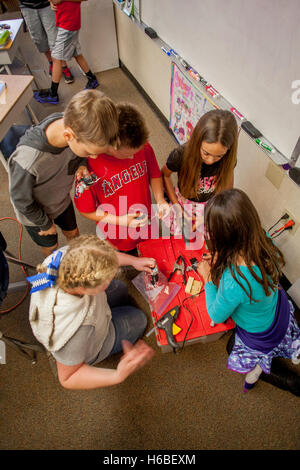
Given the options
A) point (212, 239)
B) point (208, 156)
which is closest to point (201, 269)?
point (212, 239)

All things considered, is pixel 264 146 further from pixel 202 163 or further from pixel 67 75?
pixel 67 75

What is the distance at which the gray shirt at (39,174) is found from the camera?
1182 mm

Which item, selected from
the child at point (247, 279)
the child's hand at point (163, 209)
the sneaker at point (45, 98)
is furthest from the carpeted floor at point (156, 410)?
the sneaker at point (45, 98)

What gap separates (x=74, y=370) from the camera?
1023 mm

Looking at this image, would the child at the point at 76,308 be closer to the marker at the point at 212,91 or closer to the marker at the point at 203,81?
the marker at the point at 212,91

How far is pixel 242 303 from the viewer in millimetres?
1125

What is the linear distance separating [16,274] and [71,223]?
1.90 feet

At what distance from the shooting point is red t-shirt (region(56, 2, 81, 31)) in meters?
2.50

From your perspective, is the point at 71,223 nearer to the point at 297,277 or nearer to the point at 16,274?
the point at 16,274

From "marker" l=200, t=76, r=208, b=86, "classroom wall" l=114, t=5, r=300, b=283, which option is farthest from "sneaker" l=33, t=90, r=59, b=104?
"marker" l=200, t=76, r=208, b=86

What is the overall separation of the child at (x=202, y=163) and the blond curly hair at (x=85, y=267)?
2.38 ft

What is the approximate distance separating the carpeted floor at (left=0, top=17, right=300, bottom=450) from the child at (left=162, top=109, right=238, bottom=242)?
834 millimetres

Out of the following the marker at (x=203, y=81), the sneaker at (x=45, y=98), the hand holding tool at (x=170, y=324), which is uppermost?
the marker at (x=203, y=81)

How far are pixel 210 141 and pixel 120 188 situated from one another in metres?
0.48
